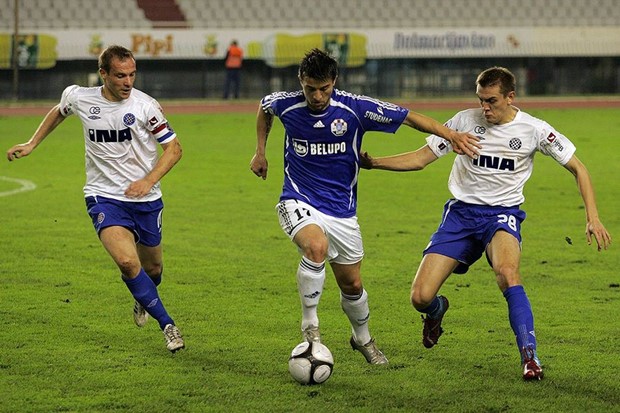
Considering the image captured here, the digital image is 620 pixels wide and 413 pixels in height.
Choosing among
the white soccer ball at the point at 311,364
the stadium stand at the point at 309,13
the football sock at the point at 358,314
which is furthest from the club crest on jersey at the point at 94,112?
the stadium stand at the point at 309,13

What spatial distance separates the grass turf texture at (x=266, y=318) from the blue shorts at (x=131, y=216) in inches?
25.8

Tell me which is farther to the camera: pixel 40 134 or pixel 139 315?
pixel 139 315

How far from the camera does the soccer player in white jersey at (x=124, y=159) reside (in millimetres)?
7133

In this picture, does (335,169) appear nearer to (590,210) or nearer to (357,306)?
(357,306)

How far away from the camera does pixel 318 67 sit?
6.34 metres

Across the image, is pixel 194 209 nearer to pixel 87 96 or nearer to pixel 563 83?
pixel 87 96

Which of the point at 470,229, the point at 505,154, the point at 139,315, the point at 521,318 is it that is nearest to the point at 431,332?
the point at 470,229

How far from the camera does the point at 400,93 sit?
35.2 metres

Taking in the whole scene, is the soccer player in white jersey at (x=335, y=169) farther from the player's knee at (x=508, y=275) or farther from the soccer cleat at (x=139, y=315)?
the soccer cleat at (x=139, y=315)

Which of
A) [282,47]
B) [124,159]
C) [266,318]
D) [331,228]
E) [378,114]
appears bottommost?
[282,47]

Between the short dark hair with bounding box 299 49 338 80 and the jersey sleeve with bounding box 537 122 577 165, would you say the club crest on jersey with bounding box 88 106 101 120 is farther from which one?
the jersey sleeve with bounding box 537 122 577 165

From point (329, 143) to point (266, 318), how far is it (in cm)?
186

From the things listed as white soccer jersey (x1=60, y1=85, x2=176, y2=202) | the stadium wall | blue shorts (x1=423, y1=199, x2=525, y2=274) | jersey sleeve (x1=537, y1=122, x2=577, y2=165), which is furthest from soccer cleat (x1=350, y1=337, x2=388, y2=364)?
the stadium wall

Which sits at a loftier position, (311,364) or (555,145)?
(555,145)
